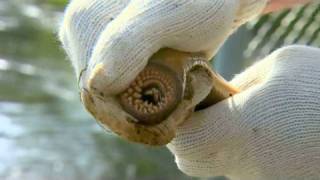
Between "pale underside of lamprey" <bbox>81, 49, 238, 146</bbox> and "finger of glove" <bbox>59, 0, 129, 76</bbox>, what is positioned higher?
"finger of glove" <bbox>59, 0, 129, 76</bbox>

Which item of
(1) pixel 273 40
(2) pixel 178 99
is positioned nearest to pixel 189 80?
(2) pixel 178 99

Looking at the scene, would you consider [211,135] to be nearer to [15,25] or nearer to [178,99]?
[178,99]

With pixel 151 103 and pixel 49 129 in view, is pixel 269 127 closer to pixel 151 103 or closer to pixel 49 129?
pixel 151 103

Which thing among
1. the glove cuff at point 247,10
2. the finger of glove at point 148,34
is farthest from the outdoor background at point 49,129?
the finger of glove at point 148,34

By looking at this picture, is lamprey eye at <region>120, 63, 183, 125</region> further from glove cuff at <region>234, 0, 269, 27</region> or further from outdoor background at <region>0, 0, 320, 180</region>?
outdoor background at <region>0, 0, 320, 180</region>

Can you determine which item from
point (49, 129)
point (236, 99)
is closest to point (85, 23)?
point (236, 99)

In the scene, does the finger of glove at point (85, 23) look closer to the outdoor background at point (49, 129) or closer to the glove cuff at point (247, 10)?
the glove cuff at point (247, 10)

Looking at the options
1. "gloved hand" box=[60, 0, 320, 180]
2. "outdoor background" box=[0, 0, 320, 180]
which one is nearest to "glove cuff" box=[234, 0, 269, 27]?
"gloved hand" box=[60, 0, 320, 180]
